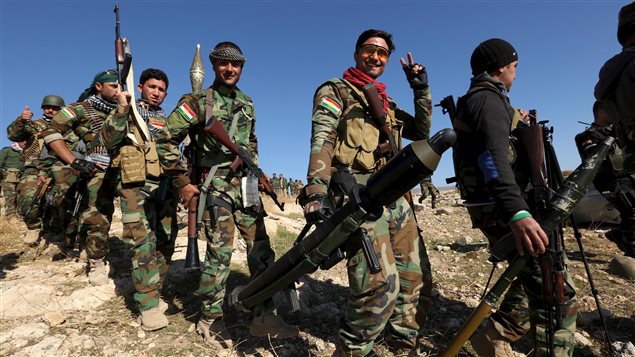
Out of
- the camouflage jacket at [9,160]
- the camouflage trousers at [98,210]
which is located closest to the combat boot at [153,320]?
the camouflage trousers at [98,210]

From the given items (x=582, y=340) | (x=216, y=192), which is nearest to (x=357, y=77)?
(x=216, y=192)

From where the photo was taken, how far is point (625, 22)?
2.05m

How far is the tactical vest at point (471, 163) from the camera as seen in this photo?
7.95ft

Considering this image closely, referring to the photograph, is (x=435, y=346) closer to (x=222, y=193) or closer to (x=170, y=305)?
(x=222, y=193)

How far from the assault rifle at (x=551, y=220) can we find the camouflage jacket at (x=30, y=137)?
8298mm

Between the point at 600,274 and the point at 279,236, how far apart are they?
5.34 metres

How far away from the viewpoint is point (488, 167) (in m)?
2.22

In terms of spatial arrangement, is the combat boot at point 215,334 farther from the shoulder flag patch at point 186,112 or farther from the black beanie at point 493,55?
the black beanie at point 493,55

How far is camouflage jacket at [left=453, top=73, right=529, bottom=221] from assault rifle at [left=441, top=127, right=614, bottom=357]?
17 centimetres

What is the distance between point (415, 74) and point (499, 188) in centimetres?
157

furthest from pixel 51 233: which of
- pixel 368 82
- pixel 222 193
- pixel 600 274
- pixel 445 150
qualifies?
pixel 600 274

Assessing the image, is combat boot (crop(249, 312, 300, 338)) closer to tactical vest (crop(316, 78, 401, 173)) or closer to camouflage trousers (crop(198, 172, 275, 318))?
camouflage trousers (crop(198, 172, 275, 318))

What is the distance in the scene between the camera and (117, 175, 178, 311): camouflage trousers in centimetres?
353

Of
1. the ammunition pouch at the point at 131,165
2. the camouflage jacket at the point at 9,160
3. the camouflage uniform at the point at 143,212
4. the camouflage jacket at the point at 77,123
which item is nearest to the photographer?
the camouflage uniform at the point at 143,212
